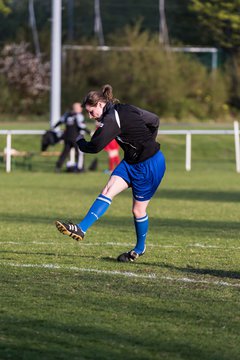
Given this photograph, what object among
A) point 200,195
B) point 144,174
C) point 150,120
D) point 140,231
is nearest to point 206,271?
point 140,231

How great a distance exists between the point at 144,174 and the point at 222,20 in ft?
135

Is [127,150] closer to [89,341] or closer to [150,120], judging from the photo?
[150,120]

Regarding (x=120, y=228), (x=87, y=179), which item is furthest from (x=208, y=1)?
(x=120, y=228)

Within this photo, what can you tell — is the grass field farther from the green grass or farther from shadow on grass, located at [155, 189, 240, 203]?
shadow on grass, located at [155, 189, 240, 203]

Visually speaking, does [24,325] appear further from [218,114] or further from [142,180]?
[218,114]

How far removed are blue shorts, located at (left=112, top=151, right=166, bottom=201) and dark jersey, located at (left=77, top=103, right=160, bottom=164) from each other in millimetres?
64

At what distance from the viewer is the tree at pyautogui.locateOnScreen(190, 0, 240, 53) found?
48094 millimetres

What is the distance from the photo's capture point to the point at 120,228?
1567 cm

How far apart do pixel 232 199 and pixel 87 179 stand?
7.13 m

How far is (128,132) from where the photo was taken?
11094 mm

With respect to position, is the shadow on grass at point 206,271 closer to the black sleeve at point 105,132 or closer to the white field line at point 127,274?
the white field line at point 127,274

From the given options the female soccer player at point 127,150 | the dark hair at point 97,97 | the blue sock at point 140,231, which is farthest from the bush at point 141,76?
the dark hair at point 97,97

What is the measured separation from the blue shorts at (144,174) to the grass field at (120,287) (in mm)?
795

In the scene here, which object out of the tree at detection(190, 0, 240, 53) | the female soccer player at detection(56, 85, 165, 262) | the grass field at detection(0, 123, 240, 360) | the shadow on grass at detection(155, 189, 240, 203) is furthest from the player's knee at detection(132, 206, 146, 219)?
the tree at detection(190, 0, 240, 53)
